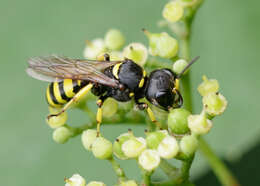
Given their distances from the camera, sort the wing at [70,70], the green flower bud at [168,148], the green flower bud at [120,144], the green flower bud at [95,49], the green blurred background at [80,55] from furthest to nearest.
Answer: the green blurred background at [80,55], the green flower bud at [95,49], the wing at [70,70], the green flower bud at [120,144], the green flower bud at [168,148]

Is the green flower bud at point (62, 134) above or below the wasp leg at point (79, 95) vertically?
below

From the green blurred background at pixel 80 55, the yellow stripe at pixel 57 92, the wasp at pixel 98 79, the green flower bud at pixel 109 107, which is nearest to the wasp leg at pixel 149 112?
the wasp at pixel 98 79

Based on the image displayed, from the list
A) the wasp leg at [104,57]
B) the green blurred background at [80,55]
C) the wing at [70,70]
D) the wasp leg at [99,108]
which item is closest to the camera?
the wasp leg at [99,108]

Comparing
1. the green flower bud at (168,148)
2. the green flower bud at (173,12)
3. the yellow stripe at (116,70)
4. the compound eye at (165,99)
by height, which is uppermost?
the green flower bud at (173,12)

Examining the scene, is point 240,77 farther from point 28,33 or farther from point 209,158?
point 28,33

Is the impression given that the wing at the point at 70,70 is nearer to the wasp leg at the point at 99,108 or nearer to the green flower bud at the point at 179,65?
the wasp leg at the point at 99,108

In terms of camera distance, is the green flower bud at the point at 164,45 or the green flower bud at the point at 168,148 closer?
the green flower bud at the point at 168,148

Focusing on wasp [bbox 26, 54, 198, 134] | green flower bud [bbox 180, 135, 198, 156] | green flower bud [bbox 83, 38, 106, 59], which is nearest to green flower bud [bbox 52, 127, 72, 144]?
wasp [bbox 26, 54, 198, 134]
